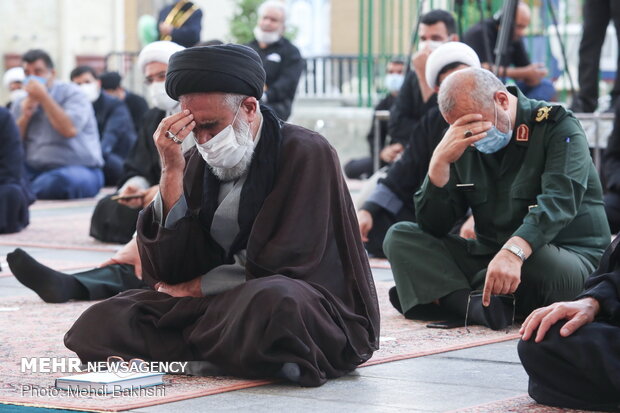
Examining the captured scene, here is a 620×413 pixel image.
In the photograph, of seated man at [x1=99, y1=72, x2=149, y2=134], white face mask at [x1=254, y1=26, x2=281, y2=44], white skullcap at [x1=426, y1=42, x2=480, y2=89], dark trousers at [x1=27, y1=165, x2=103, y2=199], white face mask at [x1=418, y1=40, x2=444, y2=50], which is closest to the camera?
white skullcap at [x1=426, y1=42, x2=480, y2=89]

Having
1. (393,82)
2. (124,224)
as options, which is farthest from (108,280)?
(393,82)

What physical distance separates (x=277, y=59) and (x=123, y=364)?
7808 millimetres

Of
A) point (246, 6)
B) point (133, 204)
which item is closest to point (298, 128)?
point (133, 204)

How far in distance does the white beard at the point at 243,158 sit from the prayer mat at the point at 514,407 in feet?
3.83

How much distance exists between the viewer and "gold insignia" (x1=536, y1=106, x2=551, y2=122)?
216 inches

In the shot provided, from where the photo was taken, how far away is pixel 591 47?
10.0 m

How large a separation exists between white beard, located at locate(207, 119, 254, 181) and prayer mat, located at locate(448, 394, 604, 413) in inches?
46.0

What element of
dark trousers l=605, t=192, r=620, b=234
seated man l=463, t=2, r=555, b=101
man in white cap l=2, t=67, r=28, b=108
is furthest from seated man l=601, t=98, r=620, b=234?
man in white cap l=2, t=67, r=28, b=108

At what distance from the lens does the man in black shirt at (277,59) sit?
1189 centimetres

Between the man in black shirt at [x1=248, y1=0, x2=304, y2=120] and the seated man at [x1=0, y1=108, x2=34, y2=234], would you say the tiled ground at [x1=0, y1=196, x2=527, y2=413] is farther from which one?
the man in black shirt at [x1=248, y1=0, x2=304, y2=120]

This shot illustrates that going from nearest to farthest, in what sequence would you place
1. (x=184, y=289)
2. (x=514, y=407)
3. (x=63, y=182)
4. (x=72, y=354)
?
(x=514, y=407)
(x=184, y=289)
(x=72, y=354)
(x=63, y=182)

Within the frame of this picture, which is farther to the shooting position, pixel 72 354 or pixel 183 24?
pixel 183 24

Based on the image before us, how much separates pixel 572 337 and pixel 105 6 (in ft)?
65.9

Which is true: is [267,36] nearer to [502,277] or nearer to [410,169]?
[410,169]
